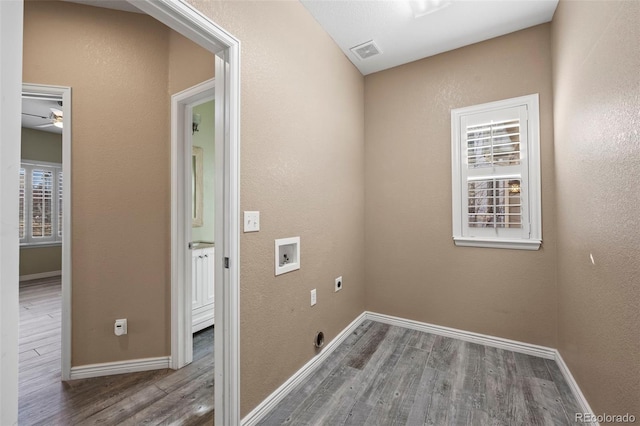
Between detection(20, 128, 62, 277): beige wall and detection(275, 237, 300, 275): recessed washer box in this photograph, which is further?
detection(20, 128, 62, 277): beige wall

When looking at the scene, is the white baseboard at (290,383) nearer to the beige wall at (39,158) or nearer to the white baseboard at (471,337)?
the white baseboard at (471,337)

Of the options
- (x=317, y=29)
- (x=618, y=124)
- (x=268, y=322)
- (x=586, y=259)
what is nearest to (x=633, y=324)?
(x=586, y=259)

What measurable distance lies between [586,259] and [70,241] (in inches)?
132

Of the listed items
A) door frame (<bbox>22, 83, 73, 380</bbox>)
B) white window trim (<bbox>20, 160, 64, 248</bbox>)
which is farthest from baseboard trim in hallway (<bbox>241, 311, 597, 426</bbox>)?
white window trim (<bbox>20, 160, 64, 248</bbox>)

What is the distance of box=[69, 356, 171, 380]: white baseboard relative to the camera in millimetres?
1994

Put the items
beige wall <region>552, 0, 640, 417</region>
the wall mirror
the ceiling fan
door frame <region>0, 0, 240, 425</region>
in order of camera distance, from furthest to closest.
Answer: the ceiling fan → the wall mirror → door frame <region>0, 0, 240, 425</region> → beige wall <region>552, 0, 640, 417</region>

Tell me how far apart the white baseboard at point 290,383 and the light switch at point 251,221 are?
105cm

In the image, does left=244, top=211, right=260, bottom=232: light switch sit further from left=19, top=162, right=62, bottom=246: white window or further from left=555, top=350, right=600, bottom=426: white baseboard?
left=19, top=162, right=62, bottom=246: white window

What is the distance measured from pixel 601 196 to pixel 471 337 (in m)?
1.68

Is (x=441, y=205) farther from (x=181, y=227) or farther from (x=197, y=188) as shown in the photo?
(x=197, y=188)

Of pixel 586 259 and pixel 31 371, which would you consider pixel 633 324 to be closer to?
pixel 586 259

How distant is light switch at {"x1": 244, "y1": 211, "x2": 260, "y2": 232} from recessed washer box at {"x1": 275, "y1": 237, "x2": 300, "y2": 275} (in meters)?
0.23

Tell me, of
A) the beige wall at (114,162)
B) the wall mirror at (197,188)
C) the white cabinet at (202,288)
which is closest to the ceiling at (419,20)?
the beige wall at (114,162)

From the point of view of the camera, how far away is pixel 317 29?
2.24 meters
